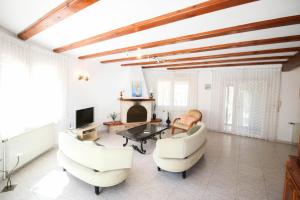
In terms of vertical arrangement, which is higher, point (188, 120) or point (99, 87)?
point (99, 87)

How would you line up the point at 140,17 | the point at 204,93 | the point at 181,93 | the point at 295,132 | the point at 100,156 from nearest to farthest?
the point at 140,17 < the point at 100,156 < the point at 295,132 < the point at 204,93 < the point at 181,93

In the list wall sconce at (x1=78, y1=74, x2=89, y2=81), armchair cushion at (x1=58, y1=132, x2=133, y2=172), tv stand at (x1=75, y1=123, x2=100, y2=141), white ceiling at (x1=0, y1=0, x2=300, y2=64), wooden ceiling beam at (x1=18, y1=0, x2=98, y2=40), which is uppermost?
white ceiling at (x1=0, y1=0, x2=300, y2=64)

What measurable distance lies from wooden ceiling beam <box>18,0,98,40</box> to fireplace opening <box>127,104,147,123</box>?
3.95 metres

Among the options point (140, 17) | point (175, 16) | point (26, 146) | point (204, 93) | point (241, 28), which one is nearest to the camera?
point (175, 16)

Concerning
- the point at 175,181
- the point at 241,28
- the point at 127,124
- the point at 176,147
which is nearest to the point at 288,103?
the point at 241,28

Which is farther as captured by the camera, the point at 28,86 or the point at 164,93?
the point at 164,93

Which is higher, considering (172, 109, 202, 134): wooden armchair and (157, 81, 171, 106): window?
(157, 81, 171, 106): window

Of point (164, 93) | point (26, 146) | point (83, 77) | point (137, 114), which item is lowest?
point (26, 146)

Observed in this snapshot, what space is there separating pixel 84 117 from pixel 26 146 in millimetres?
1701

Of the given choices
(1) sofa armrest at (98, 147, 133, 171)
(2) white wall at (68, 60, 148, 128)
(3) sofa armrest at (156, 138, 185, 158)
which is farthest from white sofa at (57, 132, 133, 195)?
(2) white wall at (68, 60, 148, 128)

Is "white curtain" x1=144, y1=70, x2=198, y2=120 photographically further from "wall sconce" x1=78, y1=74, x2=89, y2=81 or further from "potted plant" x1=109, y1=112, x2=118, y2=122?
"wall sconce" x1=78, y1=74, x2=89, y2=81

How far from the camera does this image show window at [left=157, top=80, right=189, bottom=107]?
6.52 meters

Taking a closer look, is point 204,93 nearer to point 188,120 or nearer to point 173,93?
point 173,93

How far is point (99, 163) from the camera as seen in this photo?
2.19m
